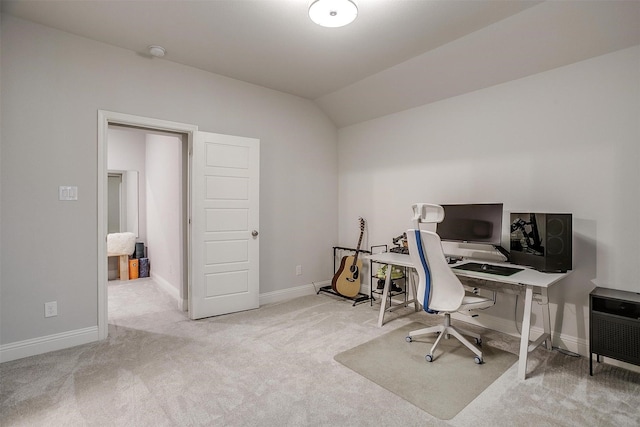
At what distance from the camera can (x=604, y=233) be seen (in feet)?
7.94

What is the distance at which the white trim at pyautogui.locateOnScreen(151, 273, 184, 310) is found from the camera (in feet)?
12.2

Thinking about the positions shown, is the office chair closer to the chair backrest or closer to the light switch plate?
the chair backrest

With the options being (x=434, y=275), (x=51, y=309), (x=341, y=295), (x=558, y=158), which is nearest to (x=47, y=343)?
(x=51, y=309)

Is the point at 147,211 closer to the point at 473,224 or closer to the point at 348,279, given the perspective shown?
the point at 348,279

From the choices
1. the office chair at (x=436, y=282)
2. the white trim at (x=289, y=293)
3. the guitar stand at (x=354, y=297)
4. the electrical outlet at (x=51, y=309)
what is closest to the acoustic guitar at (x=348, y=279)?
the guitar stand at (x=354, y=297)

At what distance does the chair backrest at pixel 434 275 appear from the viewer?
232cm

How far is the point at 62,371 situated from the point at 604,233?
4.18 meters

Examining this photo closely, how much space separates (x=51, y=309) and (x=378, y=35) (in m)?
3.55

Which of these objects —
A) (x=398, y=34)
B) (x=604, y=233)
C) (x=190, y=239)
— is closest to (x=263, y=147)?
(x=190, y=239)

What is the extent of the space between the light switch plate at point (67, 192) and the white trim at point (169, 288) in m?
1.57

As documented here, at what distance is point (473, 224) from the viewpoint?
2924 mm

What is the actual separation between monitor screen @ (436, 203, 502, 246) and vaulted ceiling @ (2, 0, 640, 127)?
121cm

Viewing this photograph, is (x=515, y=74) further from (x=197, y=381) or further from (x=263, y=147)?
(x=197, y=381)

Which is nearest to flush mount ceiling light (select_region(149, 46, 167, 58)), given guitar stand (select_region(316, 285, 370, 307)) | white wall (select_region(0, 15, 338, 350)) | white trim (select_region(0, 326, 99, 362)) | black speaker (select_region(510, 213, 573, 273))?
white wall (select_region(0, 15, 338, 350))
